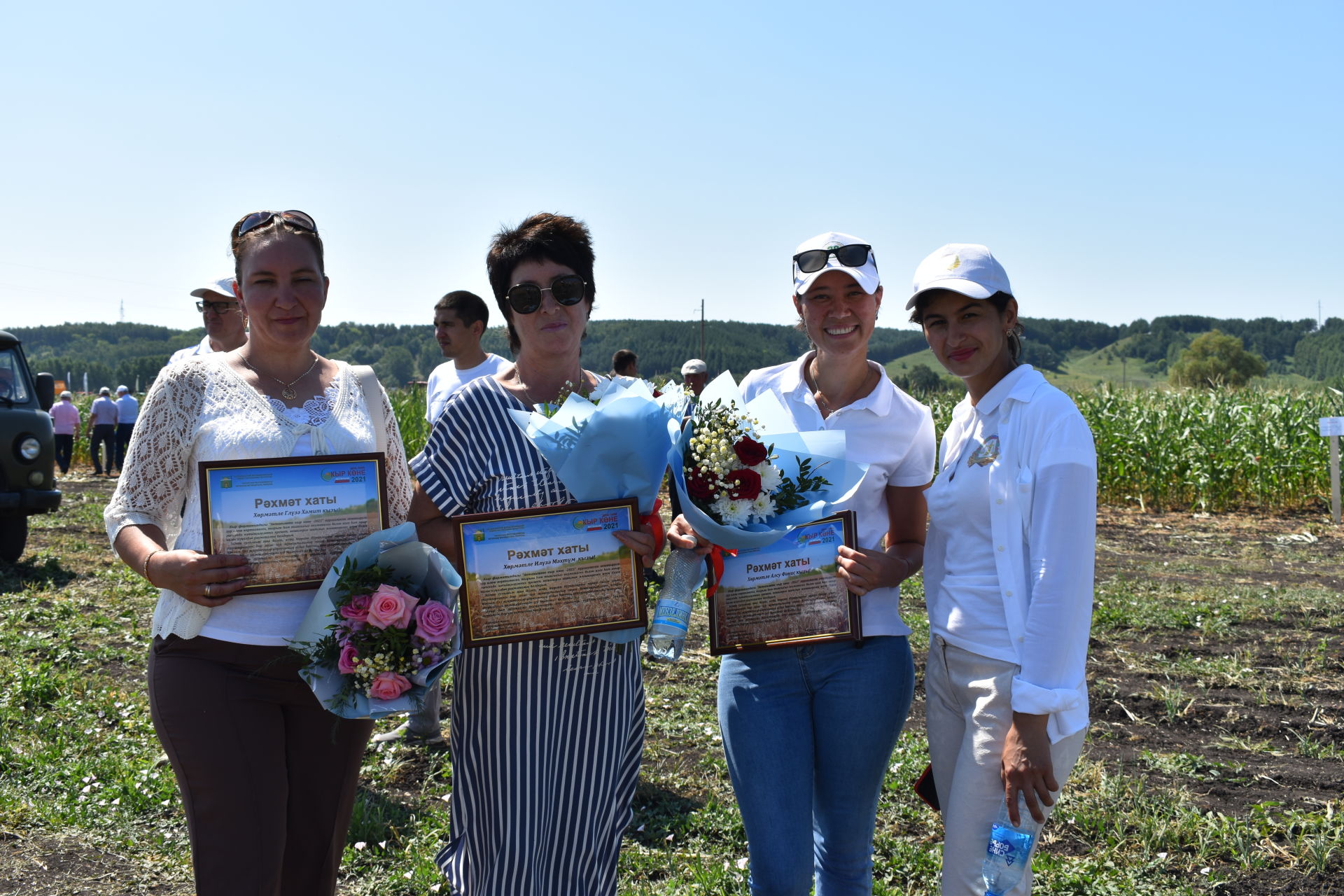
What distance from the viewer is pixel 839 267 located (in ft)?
9.61

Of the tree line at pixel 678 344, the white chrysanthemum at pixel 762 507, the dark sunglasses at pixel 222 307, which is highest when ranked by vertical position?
the tree line at pixel 678 344

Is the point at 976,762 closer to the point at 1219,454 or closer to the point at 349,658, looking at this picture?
the point at 349,658

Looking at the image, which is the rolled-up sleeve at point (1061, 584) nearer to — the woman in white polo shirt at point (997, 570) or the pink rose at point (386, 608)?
the woman in white polo shirt at point (997, 570)

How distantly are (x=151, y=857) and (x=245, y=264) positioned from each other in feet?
9.47

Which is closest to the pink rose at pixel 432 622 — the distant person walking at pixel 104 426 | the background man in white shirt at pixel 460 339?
the background man in white shirt at pixel 460 339

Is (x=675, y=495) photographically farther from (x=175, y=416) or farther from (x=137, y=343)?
(x=137, y=343)

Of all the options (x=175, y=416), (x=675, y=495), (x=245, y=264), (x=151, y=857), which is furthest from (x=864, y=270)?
(x=151, y=857)

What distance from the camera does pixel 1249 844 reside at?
398 cm

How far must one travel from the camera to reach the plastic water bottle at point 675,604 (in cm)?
267

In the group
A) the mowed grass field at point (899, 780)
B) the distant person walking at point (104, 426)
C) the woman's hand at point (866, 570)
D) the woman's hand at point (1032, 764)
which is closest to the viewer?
the woman's hand at point (1032, 764)

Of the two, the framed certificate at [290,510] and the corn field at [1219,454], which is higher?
the framed certificate at [290,510]

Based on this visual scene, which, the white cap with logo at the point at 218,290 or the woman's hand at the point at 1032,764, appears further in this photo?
the white cap with logo at the point at 218,290

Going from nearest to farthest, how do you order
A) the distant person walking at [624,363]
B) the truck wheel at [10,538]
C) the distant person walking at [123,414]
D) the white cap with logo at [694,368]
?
the truck wheel at [10,538], the distant person walking at [624,363], the white cap with logo at [694,368], the distant person walking at [123,414]

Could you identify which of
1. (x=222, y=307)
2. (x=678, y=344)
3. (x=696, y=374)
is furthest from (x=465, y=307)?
(x=678, y=344)
